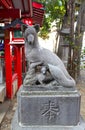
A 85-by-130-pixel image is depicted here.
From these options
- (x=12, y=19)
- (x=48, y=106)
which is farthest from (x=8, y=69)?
→ (x=48, y=106)

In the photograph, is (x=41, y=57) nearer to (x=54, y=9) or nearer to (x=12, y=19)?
(x=12, y=19)

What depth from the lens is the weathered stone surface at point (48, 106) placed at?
9.75 ft

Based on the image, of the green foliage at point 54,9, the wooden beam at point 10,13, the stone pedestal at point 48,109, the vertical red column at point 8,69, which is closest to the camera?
the stone pedestal at point 48,109

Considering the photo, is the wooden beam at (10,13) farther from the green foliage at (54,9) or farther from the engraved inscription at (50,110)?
the green foliage at (54,9)

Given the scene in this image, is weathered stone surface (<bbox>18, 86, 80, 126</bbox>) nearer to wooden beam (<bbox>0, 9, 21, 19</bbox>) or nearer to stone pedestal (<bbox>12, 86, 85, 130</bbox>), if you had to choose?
stone pedestal (<bbox>12, 86, 85, 130</bbox>)

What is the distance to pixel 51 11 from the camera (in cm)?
1686

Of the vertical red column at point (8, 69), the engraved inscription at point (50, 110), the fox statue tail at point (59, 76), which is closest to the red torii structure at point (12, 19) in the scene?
the vertical red column at point (8, 69)

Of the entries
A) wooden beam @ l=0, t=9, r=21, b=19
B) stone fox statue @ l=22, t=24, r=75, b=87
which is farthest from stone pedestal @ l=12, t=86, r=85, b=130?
wooden beam @ l=0, t=9, r=21, b=19

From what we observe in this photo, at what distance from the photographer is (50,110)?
2.99m

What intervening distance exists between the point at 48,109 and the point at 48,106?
4 cm

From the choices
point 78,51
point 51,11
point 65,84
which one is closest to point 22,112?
point 65,84

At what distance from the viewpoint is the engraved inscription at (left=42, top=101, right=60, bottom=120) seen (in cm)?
298

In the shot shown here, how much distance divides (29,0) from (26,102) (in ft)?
11.4

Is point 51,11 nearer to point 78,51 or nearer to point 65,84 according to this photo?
point 78,51
